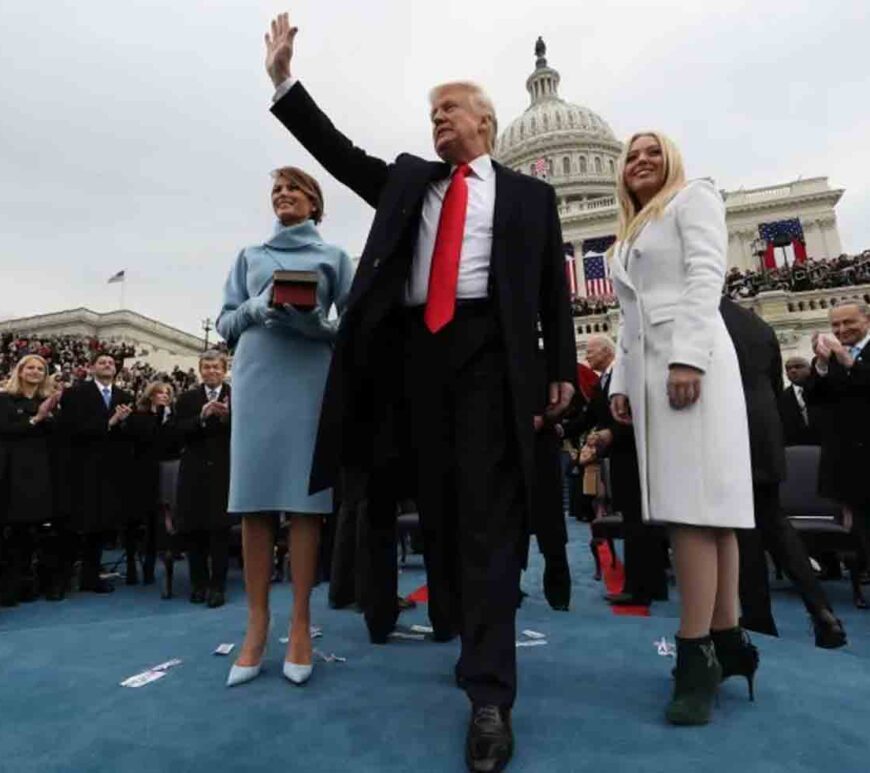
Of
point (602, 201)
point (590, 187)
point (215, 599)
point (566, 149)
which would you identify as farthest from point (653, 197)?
point (566, 149)

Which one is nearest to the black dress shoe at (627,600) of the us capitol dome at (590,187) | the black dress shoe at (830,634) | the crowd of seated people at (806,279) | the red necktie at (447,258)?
the black dress shoe at (830,634)

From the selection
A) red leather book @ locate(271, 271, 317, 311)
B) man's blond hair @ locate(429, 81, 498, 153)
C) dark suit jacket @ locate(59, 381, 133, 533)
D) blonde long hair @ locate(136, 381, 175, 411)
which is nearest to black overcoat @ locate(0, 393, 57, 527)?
dark suit jacket @ locate(59, 381, 133, 533)

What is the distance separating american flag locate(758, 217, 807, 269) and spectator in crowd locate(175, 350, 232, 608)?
4295 centimetres

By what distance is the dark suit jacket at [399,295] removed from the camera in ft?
6.09

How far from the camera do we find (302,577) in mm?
2246

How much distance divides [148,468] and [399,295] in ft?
15.3

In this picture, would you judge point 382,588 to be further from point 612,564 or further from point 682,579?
point 612,564

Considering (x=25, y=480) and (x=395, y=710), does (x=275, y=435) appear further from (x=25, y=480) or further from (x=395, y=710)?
(x=25, y=480)

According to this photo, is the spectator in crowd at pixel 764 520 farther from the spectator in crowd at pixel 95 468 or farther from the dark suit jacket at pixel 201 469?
the spectator in crowd at pixel 95 468

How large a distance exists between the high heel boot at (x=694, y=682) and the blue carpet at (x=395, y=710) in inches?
1.6

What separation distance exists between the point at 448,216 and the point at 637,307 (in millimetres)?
695

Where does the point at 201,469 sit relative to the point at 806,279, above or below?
below

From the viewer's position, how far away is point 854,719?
1769mm

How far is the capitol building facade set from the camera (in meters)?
17.3
